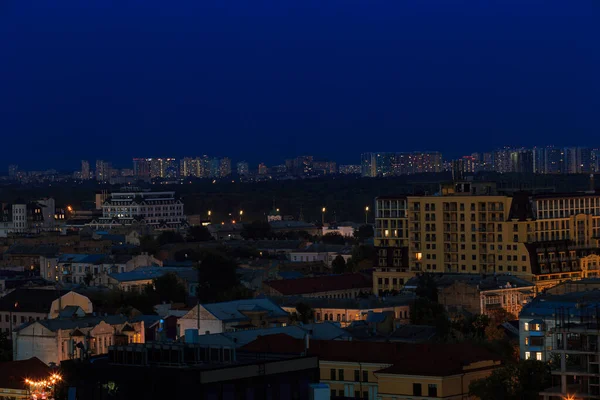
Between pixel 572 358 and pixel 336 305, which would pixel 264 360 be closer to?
pixel 572 358

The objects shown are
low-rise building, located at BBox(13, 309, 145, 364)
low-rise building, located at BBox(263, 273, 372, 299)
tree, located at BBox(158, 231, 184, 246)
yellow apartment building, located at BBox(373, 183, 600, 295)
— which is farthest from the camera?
tree, located at BBox(158, 231, 184, 246)

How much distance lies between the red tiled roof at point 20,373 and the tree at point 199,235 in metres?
65.7

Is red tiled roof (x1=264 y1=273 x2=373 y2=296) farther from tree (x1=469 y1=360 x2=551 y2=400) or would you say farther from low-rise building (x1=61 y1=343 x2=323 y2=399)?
low-rise building (x1=61 y1=343 x2=323 y2=399)

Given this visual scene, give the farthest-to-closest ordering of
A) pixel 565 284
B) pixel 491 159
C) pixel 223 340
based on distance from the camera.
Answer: pixel 491 159 → pixel 565 284 → pixel 223 340

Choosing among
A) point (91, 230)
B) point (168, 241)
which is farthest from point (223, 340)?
point (91, 230)

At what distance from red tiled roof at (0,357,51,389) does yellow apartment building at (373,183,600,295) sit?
27.4m

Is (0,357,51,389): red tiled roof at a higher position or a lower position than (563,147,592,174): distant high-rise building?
lower

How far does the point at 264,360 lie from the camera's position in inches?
1241

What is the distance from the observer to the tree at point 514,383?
39.9 meters

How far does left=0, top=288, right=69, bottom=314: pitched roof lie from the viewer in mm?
64375

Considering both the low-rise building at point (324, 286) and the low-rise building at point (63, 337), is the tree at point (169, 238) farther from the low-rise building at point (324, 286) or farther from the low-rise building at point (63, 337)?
Answer: the low-rise building at point (63, 337)

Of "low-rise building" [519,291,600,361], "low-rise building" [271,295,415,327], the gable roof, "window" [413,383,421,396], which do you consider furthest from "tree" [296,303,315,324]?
"window" [413,383,421,396]

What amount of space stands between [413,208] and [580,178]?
60.1m

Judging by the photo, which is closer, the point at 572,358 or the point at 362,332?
the point at 572,358
